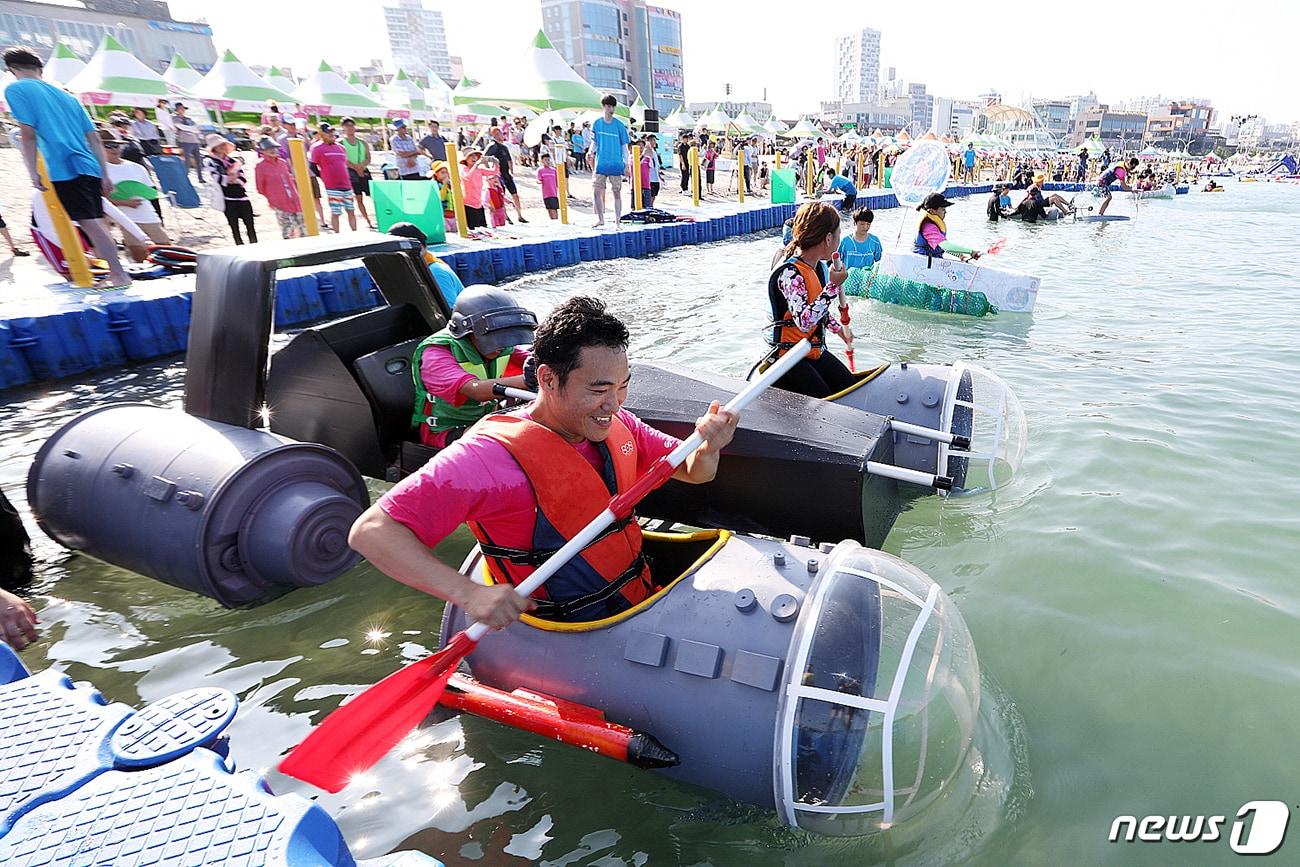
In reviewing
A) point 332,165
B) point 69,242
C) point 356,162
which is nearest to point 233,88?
point 356,162

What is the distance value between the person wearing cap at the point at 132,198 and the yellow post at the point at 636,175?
32.0 ft

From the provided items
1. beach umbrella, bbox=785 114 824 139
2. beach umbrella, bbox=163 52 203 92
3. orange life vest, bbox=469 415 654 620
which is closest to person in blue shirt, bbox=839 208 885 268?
orange life vest, bbox=469 415 654 620

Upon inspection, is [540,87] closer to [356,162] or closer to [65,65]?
[356,162]

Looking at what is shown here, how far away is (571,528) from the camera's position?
2.33 meters

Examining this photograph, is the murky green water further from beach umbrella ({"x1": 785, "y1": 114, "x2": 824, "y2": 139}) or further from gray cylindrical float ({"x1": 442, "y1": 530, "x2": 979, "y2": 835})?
beach umbrella ({"x1": 785, "y1": 114, "x2": 824, "y2": 139})

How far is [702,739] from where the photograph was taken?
2189 mm

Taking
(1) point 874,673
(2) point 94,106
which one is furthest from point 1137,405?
(2) point 94,106

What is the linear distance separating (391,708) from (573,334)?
139 cm

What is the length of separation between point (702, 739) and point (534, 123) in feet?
105

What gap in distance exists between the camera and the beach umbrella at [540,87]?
59.5 feet

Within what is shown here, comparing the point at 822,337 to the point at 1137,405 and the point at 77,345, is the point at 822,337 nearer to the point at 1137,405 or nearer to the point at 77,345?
the point at 1137,405

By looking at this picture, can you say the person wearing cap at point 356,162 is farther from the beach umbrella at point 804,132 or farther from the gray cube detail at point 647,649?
the beach umbrella at point 804,132

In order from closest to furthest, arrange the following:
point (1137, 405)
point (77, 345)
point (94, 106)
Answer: point (1137, 405), point (77, 345), point (94, 106)

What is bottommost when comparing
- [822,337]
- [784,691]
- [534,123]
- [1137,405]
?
[1137,405]
